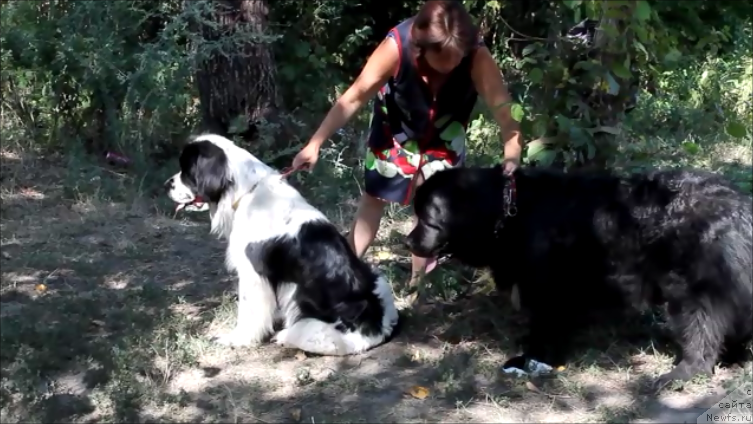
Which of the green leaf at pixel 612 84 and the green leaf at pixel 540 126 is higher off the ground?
the green leaf at pixel 612 84

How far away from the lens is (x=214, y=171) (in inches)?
186

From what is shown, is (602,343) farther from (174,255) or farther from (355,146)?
(355,146)

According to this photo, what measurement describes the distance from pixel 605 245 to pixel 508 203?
510 millimetres

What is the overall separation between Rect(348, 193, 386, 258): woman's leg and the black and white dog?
23.8 inches

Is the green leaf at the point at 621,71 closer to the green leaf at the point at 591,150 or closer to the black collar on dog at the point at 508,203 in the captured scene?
the green leaf at the point at 591,150

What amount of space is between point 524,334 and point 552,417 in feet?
2.77

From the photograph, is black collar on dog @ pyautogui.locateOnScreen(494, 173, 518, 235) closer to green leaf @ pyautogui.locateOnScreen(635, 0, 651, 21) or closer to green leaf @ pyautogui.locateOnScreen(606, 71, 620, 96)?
green leaf @ pyautogui.locateOnScreen(606, 71, 620, 96)

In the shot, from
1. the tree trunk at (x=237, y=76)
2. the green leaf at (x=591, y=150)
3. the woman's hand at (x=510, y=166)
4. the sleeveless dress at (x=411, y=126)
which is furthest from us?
the tree trunk at (x=237, y=76)

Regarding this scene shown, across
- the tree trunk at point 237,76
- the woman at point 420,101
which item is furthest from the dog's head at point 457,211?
the tree trunk at point 237,76

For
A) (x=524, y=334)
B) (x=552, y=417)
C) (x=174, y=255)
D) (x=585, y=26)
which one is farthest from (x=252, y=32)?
(x=552, y=417)

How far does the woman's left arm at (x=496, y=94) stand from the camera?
15.7 feet

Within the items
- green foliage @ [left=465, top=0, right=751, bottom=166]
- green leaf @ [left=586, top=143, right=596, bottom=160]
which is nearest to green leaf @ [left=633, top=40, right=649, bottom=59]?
green foliage @ [left=465, top=0, right=751, bottom=166]

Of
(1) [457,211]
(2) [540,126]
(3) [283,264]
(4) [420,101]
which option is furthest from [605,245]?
(3) [283,264]

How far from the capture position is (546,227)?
14.5 feet
